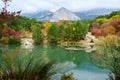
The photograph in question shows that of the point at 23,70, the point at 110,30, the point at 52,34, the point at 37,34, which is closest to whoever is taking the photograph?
the point at 23,70

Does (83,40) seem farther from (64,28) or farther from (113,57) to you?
(113,57)

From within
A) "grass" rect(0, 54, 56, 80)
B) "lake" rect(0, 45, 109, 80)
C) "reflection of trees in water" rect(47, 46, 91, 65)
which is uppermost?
"grass" rect(0, 54, 56, 80)

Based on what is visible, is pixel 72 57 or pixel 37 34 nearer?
pixel 72 57

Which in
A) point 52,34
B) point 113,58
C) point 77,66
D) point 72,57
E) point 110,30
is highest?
point 113,58

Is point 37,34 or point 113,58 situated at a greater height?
point 113,58

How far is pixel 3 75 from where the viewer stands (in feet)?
14.2

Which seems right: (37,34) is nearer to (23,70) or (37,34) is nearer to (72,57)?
(72,57)

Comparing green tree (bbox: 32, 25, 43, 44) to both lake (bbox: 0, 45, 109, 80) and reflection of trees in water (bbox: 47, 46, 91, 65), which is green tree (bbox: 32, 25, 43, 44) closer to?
reflection of trees in water (bbox: 47, 46, 91, 65)

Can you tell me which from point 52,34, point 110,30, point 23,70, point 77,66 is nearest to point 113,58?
point 23,70

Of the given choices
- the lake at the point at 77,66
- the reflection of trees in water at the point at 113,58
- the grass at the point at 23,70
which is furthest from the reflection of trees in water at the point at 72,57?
the grass at the point at 23,70

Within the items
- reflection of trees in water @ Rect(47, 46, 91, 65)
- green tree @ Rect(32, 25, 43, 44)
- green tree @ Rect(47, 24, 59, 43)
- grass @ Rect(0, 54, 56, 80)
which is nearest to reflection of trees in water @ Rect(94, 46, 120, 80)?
grass @ Rect(0, 54, 56, 80)

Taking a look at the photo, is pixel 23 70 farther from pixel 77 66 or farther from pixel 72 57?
pixel 72 57

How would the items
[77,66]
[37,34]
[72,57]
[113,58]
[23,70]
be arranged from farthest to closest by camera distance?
[37,34] < [72,57] < [77,66] < [113,58] < [23,70]

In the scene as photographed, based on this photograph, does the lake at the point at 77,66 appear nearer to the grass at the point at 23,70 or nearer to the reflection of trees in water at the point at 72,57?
the reflection of trees in water at the point at 72,57
